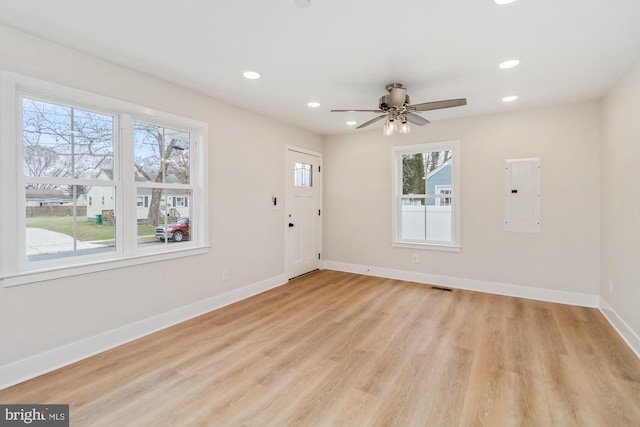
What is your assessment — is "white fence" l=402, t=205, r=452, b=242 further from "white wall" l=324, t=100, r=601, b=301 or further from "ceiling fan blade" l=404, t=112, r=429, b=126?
"ceiling fan blade" l=404, t=112, r=429, b=126

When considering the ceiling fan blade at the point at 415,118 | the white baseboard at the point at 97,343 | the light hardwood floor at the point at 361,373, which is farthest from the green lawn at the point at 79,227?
the ceiling fan blade at the point at 415,118

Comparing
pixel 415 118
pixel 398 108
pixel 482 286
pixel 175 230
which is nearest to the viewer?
pixel 398 108

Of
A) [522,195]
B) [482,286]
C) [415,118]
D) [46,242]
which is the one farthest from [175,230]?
[522,195]

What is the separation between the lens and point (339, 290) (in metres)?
4.48

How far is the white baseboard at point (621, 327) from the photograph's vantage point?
2.62 m

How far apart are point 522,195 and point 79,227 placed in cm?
502

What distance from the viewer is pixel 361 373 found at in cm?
234

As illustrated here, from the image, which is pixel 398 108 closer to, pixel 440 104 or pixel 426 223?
pixel 440 104

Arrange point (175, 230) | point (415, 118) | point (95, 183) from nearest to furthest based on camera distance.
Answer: point (95, 183)
point (415, 118)
point (175, 230)

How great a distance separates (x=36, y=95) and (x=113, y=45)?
2.30ft

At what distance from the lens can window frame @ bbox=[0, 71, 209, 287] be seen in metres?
2.18

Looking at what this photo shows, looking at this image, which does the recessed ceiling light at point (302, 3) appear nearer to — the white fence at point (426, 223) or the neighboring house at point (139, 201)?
the neighboring house at point (139, 201)

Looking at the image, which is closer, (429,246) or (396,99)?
(396,99)

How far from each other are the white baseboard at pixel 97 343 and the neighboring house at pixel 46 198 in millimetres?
1157
